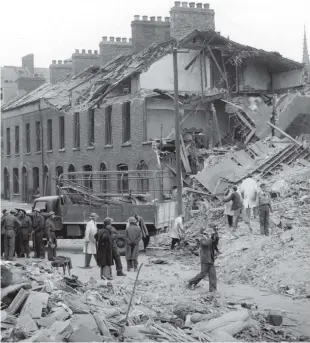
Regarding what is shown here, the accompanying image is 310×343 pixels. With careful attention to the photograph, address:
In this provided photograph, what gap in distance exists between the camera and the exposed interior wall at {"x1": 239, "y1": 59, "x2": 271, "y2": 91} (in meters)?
33.0

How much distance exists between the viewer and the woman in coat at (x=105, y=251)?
14852 millimetres

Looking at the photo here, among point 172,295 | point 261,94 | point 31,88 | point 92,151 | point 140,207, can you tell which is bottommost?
point 172,295

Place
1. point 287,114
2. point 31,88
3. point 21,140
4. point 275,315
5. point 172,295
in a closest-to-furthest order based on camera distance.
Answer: point 275,315
point 172,295
point 287,114
point 21,140
point 31,88

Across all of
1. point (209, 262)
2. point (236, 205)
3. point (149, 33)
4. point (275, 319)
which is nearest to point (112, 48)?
point (149, 33)

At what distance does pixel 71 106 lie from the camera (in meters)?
37.7

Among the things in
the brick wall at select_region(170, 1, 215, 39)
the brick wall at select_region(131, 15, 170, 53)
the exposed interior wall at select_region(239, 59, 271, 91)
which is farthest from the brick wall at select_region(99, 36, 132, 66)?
the exposed interior wall at select_region(239, 59, 271, 91)

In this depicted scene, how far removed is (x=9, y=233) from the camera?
17.7 m

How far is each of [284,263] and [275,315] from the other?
4913 mm

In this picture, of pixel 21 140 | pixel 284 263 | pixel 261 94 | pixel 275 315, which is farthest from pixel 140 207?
pixel 21 140

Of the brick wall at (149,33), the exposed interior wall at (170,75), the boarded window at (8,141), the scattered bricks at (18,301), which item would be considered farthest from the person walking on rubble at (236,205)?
the boarded window at (8,141)

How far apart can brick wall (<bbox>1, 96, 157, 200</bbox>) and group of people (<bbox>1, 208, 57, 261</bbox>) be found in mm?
11063

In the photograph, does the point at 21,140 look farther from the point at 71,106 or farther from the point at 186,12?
the point at 186,12

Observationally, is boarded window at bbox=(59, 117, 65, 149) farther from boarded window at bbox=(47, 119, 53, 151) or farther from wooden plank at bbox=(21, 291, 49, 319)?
wooden plank at bbox=(21, 291, 49, 319)

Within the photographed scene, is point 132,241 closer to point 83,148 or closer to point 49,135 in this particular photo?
point 83,148
